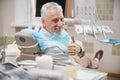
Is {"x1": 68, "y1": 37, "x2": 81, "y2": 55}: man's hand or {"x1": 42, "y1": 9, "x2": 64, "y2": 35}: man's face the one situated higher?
{"x1": 42, "y1": 9, "x2": 64, "y2": 35}: man's face

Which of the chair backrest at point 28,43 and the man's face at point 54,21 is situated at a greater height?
the man's face at point 54,21

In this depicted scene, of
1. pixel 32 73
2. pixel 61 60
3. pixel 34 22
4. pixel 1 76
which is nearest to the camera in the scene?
pixel 32 73

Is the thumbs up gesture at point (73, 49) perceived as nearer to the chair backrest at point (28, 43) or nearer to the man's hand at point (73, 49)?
the man's hand at point (73, 49)

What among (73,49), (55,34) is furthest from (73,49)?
(55,34)

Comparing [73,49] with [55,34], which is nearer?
[73,49]

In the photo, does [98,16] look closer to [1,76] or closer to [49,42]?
[49,42]

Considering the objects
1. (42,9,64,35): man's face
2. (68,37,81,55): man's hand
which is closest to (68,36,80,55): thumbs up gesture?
(68,37,81,55): man's hand

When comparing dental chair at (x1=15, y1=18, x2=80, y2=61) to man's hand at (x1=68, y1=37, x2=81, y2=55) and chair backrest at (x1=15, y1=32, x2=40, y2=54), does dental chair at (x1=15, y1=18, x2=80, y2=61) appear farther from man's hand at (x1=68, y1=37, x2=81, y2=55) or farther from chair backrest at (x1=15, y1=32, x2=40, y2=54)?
man's hand at (x1=68, y1=37, x2=81, y2=55)

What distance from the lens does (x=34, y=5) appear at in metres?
3.14

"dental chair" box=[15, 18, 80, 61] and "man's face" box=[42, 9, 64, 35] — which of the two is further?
"man's face" box=[42, 9, 64, 35]

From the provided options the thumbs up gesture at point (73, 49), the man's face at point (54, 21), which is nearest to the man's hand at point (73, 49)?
the thumbs up gesture at point (73, 49)

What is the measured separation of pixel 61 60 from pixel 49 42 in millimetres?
168

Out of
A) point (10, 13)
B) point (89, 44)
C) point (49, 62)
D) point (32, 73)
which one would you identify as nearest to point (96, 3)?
point (89, 44)

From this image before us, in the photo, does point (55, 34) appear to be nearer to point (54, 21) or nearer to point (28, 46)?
point (54, 21)
